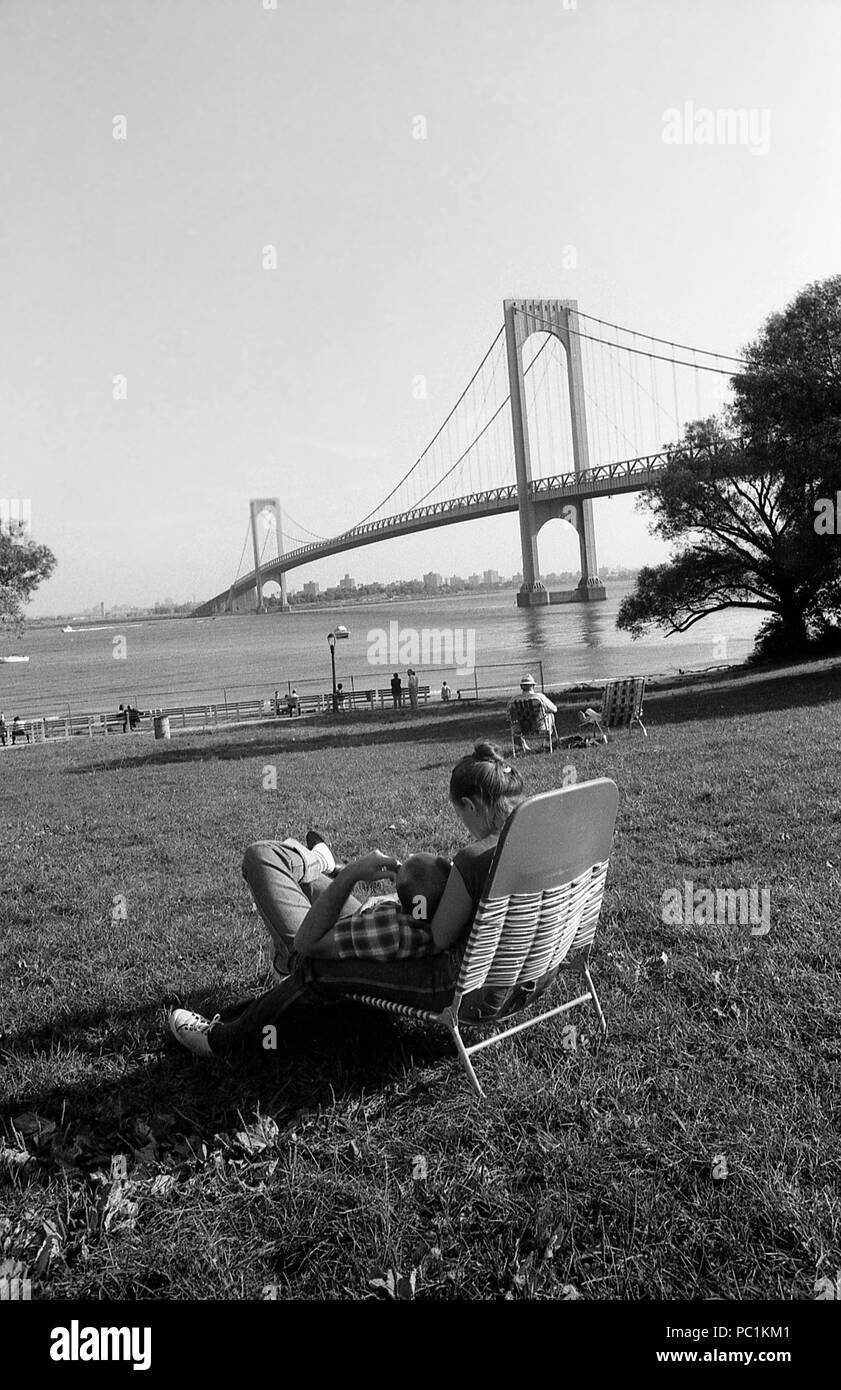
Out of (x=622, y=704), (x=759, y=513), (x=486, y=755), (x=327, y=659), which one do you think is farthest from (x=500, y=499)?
(x=486, y=755)

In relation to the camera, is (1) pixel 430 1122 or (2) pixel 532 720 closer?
(1) pixel 430 1122

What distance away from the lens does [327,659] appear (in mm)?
57906

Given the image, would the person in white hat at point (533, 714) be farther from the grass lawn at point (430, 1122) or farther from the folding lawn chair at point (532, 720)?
the grass lawn at point (430, 1122)

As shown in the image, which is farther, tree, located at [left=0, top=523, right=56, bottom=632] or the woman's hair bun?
tree, located at [left=0, top=523, right=56, bottom=632]

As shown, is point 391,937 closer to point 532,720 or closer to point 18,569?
point 532,720

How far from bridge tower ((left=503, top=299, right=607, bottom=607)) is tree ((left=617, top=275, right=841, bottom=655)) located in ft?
63.5

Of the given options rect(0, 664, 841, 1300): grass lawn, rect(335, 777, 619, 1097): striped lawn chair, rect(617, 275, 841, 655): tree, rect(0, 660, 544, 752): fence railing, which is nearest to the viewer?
rect(0, 664, 841, 1300): grass lawn

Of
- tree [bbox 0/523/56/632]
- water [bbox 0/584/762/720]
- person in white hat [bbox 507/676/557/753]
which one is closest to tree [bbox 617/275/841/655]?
water [bbox 0/584/762/720]

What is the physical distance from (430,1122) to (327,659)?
5591 cm

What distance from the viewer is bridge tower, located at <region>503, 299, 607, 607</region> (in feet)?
144

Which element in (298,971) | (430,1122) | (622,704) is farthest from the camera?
(622,704)

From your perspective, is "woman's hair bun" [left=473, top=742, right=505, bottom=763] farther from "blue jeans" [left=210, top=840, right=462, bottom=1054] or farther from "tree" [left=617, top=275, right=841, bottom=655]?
"tree" [left=617, top=275, right=841, bottom=655]

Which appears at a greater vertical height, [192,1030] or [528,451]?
[528,451]

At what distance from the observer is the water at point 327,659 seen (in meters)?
38.0
